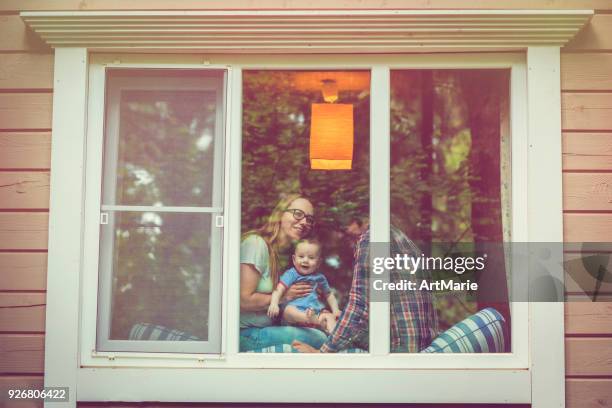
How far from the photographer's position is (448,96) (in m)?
4.71

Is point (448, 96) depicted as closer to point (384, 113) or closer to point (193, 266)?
point (384, 113)

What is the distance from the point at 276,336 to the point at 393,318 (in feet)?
1.95

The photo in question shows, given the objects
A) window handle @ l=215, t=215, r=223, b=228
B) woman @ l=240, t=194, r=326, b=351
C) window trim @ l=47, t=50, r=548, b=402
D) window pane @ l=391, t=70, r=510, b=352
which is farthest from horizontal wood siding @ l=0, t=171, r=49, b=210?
window pane @ l=391, t=70, r=510, b=352

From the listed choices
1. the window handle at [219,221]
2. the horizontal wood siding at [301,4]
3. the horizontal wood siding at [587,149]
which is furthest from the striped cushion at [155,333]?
the horizontal wood siding at [587,149]

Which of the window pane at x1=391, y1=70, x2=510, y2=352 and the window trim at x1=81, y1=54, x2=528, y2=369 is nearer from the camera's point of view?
the window trim at x1=81, y1=54, x2=528, y2=369

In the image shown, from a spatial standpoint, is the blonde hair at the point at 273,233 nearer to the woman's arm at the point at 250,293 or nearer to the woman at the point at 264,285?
the woman at the point at 264,285

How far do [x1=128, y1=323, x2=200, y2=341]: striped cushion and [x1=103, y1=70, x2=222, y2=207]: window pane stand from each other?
0.56 meters

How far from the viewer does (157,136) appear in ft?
9.12

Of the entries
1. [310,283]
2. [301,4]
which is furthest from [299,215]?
[301,4]

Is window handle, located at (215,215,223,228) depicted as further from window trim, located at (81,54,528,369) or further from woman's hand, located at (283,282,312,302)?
woman's hand, located at (283,282,312,302)

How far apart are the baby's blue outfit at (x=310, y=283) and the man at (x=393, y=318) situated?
0.73 feet

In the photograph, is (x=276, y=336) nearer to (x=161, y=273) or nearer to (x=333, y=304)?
(x=333, y=304)

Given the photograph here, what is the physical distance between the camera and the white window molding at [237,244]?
102 inches

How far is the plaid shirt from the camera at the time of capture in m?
2.76
